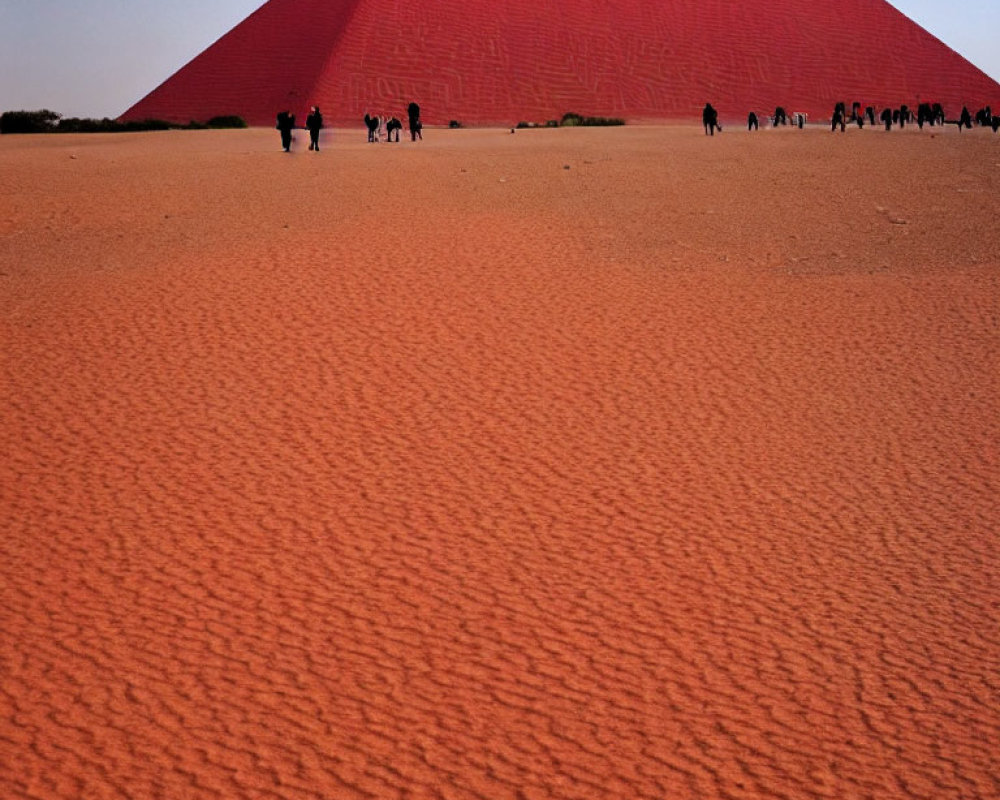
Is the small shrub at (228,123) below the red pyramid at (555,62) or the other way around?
below

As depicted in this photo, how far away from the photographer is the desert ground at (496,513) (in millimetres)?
4551

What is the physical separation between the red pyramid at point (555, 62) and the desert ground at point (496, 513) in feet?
166

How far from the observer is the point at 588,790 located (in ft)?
13.9

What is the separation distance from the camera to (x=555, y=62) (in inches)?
2584

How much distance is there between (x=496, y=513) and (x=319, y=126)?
2085 cm

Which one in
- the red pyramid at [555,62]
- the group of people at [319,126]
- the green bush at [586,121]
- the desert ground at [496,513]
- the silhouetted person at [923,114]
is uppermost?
the red pyramid at [555,62]

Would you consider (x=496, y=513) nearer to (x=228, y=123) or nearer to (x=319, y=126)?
(x=319, y=126)

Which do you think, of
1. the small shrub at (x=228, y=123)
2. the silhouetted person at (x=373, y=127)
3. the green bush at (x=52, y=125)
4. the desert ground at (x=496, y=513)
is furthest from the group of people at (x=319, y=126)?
the small shrub at (x=228, y=123)

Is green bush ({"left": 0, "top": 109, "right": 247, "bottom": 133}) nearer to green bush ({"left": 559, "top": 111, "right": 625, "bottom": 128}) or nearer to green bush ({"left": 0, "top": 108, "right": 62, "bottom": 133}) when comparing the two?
green bush ({"left": 0, "top": 108, "right": 62, "bottom": 133})

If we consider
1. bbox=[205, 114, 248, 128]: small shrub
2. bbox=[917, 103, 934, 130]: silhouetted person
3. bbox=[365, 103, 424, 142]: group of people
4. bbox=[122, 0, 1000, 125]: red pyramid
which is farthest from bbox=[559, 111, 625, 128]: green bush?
bbox=[365, 103, 424, 142]: group of people

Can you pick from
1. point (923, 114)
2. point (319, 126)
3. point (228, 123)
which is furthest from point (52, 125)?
point (923, 114)

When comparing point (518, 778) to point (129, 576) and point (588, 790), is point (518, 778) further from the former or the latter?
point (129, 576)

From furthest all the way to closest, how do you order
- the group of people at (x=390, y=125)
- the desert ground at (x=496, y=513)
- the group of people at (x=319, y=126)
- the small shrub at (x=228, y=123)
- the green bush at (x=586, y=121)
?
the small shrub at (x=228, y=123), the green bush at (x=586, y=121), the group of people at (x=390, y=125), the group of people at (x=319, y=126), the desert ground at (x=496, y=513)

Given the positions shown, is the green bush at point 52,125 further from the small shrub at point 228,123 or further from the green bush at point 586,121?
the green bush at point 586,121
